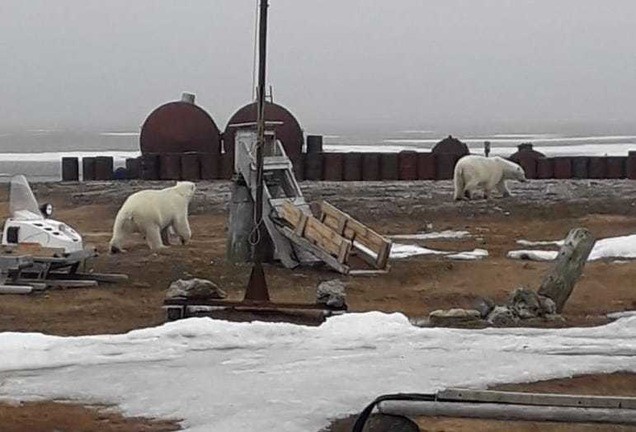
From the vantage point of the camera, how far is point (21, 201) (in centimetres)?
1522

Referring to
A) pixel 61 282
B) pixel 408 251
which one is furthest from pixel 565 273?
pixel 408 251

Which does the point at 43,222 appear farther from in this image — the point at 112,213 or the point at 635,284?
the point at 112,213

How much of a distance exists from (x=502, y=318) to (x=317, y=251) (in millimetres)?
4212

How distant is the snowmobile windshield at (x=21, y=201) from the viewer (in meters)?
15.1

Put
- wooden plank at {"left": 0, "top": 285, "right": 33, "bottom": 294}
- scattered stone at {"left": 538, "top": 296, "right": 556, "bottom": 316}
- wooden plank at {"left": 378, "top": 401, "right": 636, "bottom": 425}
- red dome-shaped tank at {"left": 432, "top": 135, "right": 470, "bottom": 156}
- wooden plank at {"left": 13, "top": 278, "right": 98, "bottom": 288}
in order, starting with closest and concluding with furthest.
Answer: wooden plank at {"left": 378, "top": 401, "right": 636, "bottom": 425}, scattered stone at {"left": 538, "top": 296, "right": 556, "bottom": 316}, wooden plank at {"left": 0, "top": 285, "right": 33, "bottom": 294}, wooden plank at {"left": 13, "top": 278, "right": 98, "bottom": 288}, red dome-shaped tank at {"left": 432, "top": 135, "right": 470, "bottom": 156}

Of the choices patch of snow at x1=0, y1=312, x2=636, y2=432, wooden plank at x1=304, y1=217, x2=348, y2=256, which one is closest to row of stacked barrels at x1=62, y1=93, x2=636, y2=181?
wooden plank at x1=304, y1=217, x2=348, y2=256

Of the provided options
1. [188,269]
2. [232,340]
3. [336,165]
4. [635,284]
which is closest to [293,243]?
[188,269]

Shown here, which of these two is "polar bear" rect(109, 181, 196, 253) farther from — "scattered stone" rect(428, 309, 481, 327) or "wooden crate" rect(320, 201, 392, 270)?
"scattered stone" rect(428, 309, 481, 327)

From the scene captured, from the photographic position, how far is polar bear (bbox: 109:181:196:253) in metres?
17.7

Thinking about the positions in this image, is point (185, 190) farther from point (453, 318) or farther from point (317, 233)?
point (453, 318)

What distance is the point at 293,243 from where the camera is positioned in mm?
16172

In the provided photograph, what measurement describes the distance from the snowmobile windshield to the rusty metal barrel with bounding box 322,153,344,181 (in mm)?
22582

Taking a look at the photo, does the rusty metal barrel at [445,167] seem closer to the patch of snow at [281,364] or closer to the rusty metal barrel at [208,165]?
the rusty metal barrel at [208,165]

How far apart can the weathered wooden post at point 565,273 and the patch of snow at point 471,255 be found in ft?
15.0
